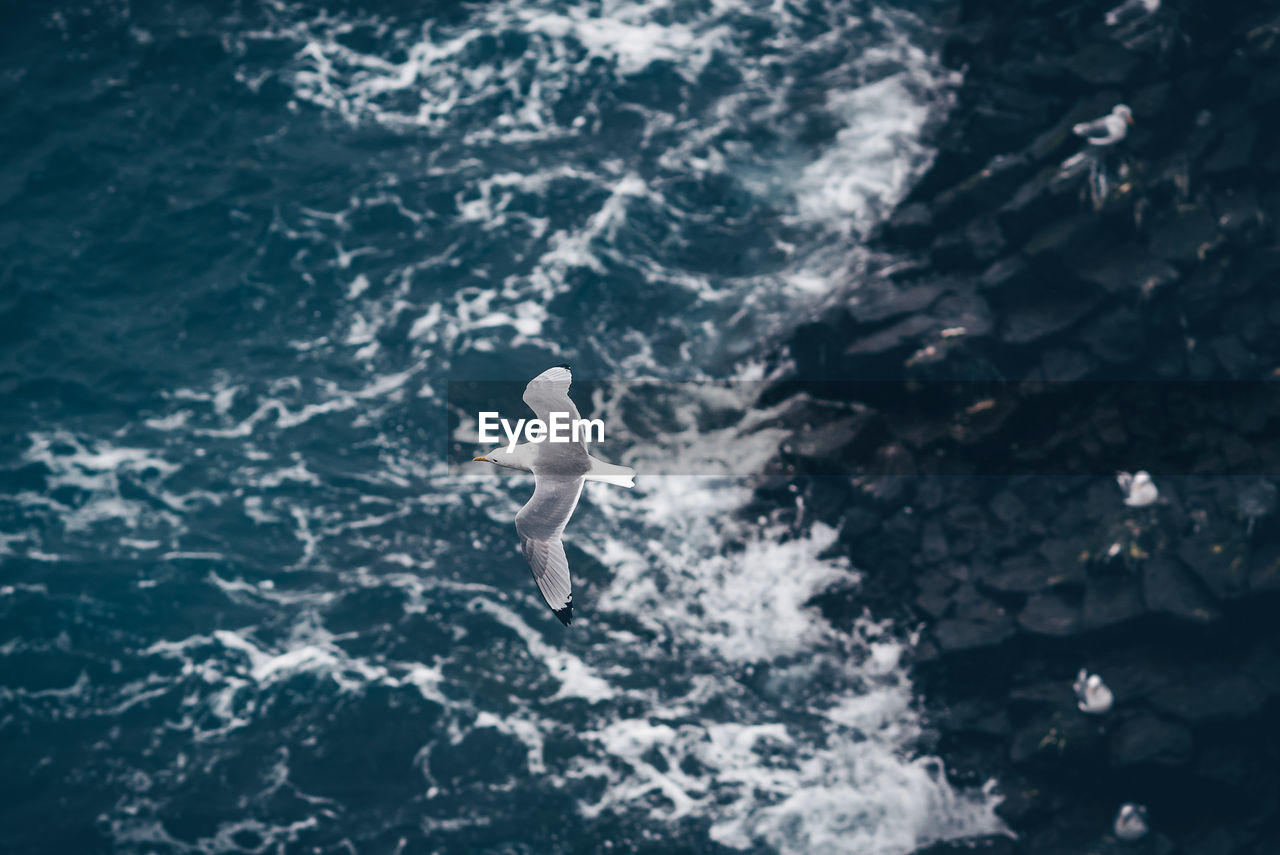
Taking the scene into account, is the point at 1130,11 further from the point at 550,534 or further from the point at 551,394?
the point at 550,534

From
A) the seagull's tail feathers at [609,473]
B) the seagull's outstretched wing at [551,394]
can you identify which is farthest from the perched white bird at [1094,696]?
the seagull's outstretched wing at [551,394]

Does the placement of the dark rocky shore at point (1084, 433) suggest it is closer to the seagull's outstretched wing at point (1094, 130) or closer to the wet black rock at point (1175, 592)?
the wet black rock at point (1175, 592)

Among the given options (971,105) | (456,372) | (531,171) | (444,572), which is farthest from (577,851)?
(971,105)

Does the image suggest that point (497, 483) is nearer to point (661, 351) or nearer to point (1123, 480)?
point (661, 351)

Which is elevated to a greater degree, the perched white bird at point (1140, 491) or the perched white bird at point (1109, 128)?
the perched white bird at point (1109, 128)

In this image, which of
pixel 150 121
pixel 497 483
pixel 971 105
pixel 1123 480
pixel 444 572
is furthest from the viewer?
pixel 150 121

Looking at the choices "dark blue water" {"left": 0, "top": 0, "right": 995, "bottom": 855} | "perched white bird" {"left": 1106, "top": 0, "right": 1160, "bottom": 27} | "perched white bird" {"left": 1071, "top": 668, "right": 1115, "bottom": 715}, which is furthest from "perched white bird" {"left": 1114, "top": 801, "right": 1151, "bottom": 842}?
"perched white bird" {"left": 1106, "top": 0, "right": 1160, "bottom": 27}
